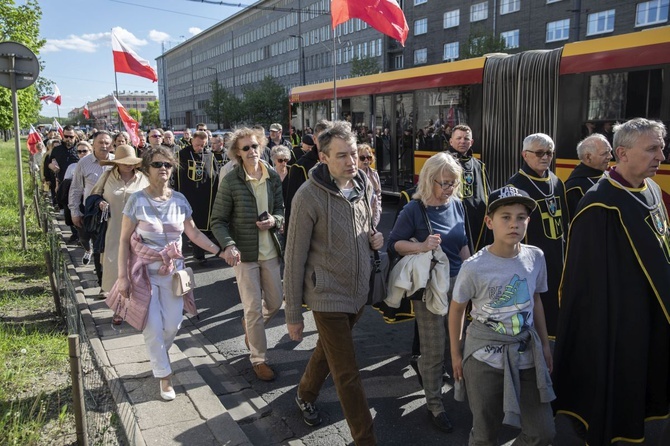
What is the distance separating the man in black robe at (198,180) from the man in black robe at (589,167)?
551 cm

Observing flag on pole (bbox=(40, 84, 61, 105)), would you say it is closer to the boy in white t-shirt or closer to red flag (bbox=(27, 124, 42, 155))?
red flag (bbox=(27, 124, 42, 155))

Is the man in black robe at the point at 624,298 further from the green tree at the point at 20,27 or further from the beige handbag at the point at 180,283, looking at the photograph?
the green tree at the point at 20,27

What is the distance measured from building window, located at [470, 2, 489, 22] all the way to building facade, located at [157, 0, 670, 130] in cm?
7

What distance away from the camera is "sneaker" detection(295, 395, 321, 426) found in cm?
394

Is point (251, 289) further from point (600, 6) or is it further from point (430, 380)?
point (600, 6)

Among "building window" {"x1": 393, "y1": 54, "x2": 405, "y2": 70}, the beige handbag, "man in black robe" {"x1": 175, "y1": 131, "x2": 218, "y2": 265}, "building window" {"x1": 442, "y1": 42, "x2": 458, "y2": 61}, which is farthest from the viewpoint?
"building window" {"x1": 393, "y1": 54, "x2": 405, "y2": 70}

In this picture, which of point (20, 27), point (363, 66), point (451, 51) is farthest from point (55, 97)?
point (451, 51)

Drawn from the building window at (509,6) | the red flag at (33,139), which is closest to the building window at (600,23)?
the building window at (509,6)

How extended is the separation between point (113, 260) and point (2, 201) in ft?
40.4

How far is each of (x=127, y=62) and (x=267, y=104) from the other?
5195 cm

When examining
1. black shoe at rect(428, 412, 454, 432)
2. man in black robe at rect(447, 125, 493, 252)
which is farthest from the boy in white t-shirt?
man in black robe at rect(447, 125, 493, 252)

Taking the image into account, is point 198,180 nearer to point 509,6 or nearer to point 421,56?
point 509,6

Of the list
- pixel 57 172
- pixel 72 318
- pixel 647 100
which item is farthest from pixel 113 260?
pixel 647 100

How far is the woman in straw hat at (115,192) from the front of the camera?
571 centimetres
